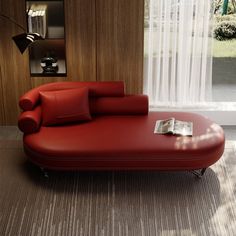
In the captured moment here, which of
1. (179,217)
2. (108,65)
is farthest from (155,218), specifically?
(108,65)

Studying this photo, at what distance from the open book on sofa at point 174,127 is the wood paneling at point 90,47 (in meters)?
0.87

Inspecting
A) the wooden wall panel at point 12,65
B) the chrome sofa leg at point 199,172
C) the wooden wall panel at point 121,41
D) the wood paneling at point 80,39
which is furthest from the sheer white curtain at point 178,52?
the wooden wall panel at point 12,65

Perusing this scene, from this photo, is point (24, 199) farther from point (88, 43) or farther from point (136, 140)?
point (88, 43)

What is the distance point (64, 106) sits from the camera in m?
4.53

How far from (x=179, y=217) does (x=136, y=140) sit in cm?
83

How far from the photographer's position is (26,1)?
16.2ft

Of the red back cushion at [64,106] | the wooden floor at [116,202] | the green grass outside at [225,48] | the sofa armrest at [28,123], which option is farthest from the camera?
the green grass outside at [225,48]

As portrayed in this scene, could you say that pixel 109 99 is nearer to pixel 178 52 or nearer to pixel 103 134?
pixel 103 134

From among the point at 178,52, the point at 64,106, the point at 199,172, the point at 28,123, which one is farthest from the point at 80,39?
the point at 199,172

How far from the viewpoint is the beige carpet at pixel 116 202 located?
3.53 metres

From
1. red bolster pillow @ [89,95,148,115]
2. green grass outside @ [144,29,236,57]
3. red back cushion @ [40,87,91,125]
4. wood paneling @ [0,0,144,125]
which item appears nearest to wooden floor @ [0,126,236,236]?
red back cushion @ [40,87,91,125]

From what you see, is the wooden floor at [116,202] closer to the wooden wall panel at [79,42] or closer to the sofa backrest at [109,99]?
the sofa backrest at [109,99]

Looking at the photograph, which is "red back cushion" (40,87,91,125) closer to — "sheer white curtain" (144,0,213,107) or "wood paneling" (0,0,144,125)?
"wood paneling" (0,0,144,125)

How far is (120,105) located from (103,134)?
0.57 metres
